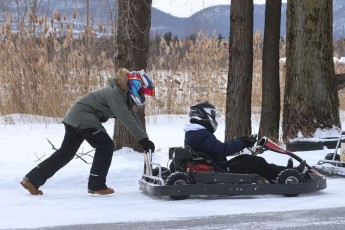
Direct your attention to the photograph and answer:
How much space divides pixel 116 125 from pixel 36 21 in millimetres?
4578

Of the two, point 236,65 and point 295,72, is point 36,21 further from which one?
point 295,72

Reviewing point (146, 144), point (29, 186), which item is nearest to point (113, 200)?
point (146, 144)

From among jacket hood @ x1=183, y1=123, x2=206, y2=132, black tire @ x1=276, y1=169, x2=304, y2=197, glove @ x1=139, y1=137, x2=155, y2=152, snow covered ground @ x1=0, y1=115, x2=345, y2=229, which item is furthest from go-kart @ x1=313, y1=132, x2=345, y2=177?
glove @ x1=139, y1=137, x2=155, y2=152

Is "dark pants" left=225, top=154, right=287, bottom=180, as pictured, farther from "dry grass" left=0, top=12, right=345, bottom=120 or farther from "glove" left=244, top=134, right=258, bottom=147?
"dry grass" left=0, top=12, right=345, bottom=120

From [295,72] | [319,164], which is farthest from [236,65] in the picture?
[319,164]

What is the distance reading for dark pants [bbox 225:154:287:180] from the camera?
354 inches

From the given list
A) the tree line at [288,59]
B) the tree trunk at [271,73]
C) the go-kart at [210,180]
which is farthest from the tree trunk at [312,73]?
the go-kart at [210,180]

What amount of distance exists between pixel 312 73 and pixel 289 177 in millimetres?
4845

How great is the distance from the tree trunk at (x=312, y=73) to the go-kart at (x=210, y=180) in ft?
14.4

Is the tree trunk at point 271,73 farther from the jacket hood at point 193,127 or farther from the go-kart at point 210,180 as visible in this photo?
the jacket hood at point 193,127

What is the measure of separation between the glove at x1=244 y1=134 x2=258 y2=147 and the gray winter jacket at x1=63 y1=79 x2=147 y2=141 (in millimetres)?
1178

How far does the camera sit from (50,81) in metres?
16.1

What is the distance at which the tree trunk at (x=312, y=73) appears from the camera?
1334 centimetres

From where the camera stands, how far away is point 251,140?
8805 mm
